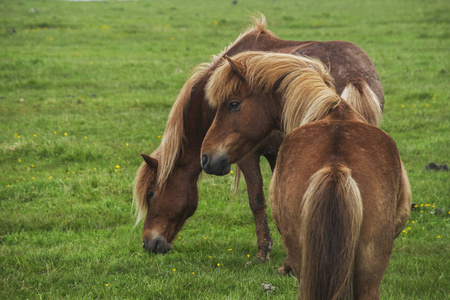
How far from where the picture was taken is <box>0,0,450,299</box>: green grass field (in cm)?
468

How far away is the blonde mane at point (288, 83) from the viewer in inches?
132

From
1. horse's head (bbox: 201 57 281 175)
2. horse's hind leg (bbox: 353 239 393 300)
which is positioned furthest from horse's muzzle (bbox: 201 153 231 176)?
horse's hind leg (bbox: 353 239 393 300)

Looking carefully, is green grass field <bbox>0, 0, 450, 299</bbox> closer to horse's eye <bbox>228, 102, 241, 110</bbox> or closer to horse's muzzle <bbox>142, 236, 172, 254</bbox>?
horse's muzzle <bbox>142, 236, 172, 254</bbox>

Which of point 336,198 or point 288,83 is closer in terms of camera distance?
point 336,198

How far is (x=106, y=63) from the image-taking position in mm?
15273

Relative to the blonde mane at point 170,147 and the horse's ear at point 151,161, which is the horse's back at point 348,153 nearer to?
the blonde mane at point 170,147

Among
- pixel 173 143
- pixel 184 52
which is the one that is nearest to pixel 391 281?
pixel 173 143

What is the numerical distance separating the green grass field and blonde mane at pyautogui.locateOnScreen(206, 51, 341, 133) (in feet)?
5.61

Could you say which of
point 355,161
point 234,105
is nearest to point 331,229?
point 355,161

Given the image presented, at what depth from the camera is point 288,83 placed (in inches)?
146

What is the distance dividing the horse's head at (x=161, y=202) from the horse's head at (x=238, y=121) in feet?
4.27

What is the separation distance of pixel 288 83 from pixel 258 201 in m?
Answer: 1.95

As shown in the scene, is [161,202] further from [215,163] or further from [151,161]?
[215,163]

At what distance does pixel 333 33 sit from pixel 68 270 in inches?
683
